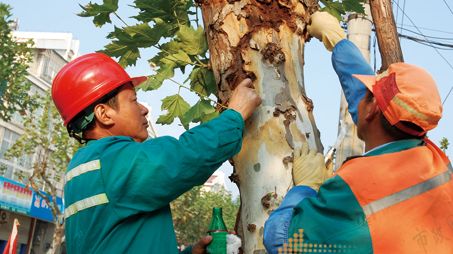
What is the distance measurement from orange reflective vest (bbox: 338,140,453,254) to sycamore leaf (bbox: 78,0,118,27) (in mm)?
2171

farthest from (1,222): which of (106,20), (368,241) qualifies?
(368,241)

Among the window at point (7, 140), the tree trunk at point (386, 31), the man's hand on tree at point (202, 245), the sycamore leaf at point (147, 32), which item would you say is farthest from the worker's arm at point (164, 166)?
the window at point (7, 140)

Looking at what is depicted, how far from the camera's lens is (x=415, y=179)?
1556 mm

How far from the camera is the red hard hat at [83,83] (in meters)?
2.20

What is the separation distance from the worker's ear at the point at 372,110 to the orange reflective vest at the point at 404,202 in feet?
0.70

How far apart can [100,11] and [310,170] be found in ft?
6.47

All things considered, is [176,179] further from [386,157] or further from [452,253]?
[452,253]

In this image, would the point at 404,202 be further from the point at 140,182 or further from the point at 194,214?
the point at 194,214

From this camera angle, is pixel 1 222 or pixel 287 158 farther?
pixel 1 222

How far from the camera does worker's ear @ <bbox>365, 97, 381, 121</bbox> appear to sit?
176 cm

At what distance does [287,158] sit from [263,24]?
611 mm

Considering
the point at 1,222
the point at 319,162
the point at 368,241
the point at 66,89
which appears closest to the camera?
the point at 368,241

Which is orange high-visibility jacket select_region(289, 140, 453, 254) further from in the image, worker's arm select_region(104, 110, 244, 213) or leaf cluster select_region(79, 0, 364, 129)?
leaf cluster select_region(79, 0, 364, 129)

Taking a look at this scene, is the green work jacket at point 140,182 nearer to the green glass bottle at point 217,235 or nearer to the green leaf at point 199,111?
the green glass bottle at point 217,235
